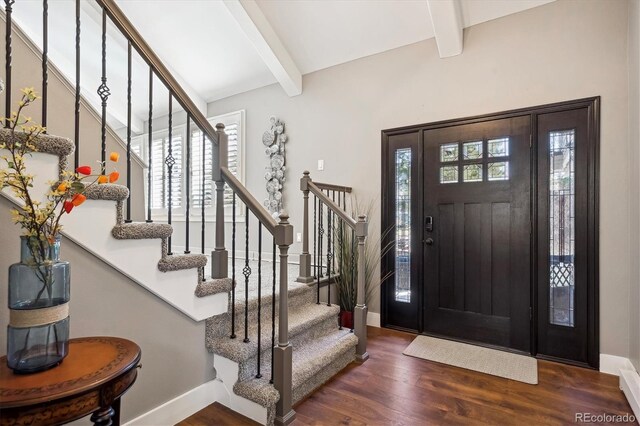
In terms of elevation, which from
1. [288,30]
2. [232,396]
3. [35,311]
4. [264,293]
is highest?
[288,30]

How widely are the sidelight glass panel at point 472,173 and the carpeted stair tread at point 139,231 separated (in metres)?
2.57

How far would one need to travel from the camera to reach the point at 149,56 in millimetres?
1753

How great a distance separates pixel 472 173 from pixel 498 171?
0.21 metres

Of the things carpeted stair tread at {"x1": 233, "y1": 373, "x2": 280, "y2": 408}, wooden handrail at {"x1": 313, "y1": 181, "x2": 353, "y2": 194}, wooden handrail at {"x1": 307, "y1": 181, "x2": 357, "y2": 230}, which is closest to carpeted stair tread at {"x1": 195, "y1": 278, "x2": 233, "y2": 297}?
carpeted stair tread at {"x1": 233, "y1": 373, "x2": 280, "y2": 408}

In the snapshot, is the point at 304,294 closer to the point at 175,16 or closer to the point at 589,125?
the point at 589,125

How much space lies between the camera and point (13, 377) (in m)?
1.05

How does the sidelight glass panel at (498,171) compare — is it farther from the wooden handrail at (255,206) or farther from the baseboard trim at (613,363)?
the wooden handrail at (255,206)

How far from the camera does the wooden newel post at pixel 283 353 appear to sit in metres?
1.87

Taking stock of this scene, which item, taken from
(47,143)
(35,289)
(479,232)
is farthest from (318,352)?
(47,143)

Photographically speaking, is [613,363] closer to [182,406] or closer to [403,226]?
[403,226]

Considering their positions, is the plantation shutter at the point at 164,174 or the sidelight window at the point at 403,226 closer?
the sidelight window at the point at 403,226

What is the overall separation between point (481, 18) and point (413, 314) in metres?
2.83

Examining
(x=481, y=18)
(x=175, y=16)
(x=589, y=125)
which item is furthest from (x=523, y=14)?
(x=175, y=16)

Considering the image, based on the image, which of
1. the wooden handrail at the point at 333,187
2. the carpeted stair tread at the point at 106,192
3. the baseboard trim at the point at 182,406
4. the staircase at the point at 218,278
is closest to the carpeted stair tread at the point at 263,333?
the staircase at the point at 218,278
